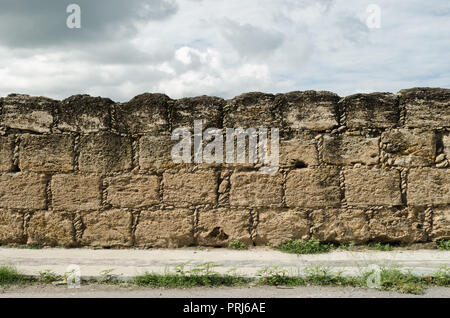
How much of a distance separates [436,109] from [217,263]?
3358mm

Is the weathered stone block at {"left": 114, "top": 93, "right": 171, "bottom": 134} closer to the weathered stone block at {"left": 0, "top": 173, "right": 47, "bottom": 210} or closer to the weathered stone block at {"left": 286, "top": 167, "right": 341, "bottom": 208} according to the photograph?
the weathered stone block at {"left": 0, "top": 173, "right": 47, "bottom": 210}

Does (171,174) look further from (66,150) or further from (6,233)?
(6,233)

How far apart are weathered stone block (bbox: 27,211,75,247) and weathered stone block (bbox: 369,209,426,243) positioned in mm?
3912

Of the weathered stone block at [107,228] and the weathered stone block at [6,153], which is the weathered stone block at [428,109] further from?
the weathered stone block at [6,153]

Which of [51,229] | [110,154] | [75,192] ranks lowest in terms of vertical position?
[51,229]

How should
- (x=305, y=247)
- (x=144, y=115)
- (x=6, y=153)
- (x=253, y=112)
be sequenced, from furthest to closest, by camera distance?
(x=6, y=153) → (x=144, y=115) → (x=253, y=112) → (x=305, y=247)

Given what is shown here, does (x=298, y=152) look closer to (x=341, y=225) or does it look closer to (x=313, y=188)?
(x=313, y=188)

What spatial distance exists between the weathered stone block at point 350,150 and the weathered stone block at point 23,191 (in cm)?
374

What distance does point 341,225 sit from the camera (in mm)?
5672

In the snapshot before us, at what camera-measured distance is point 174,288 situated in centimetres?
446

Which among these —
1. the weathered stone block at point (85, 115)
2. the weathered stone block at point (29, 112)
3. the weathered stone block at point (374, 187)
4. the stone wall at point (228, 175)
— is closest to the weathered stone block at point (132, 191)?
the stone wall at point (228, 175)

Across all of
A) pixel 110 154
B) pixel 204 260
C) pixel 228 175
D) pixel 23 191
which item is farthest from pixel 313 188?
pixel 23 191

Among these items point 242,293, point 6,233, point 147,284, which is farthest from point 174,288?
point 6,233

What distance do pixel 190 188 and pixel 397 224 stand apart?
265cm
